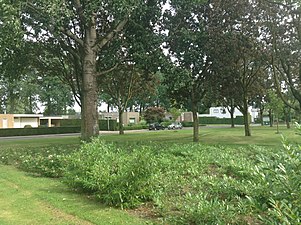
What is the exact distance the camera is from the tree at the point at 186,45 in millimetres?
17547

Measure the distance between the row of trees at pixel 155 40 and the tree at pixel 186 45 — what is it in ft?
0.19

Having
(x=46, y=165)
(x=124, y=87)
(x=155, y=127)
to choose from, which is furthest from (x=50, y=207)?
(x=155, y=127)

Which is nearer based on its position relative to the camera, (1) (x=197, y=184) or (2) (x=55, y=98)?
(1) (x=197, y=184)

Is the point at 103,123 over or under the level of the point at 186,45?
under

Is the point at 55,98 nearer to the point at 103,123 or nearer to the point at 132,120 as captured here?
the point at 132,120

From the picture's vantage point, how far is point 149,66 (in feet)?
57.8

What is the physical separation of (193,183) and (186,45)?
45.7 ft

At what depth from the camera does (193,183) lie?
6391 millimetres

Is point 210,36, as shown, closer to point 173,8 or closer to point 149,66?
point 173,8

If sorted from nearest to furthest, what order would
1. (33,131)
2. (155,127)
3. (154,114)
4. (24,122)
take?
1. (33,131)
2. (155,127)
3. (24,122)
4. (154,114)

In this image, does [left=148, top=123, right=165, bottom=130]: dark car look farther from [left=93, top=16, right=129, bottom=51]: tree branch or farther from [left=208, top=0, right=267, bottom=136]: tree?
[left=93, top=16, right=129, bottom=51]: tree branch

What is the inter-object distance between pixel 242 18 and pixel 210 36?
3.09 meters

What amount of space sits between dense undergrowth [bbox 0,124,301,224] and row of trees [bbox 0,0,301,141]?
675 centimetres

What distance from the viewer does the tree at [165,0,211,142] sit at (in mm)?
17547
